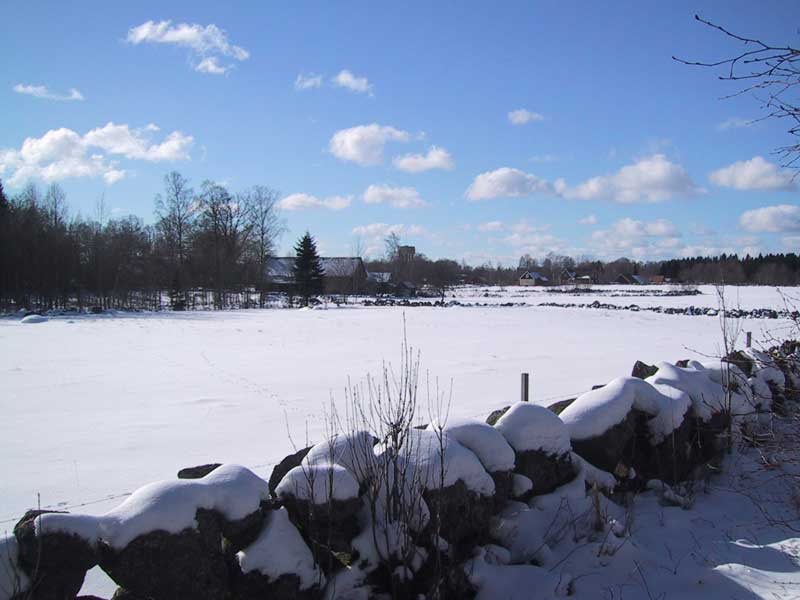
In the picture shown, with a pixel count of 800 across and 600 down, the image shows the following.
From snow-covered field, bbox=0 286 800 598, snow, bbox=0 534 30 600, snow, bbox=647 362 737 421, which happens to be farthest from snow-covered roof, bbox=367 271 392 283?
snow, bbox=0 534 30 600

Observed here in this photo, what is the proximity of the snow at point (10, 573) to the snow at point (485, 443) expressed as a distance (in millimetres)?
2619

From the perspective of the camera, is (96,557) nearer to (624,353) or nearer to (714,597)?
(714,597)

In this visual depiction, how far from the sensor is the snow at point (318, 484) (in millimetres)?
3375

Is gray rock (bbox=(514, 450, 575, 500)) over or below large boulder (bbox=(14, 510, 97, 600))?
below

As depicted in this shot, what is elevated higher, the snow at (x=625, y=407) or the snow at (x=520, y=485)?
the snow at (x=625, y=407)

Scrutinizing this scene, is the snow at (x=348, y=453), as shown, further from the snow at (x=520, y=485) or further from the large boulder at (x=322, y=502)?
the snow at (x=520, y=485)

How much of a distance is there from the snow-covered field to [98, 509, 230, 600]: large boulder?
1164 millimetres

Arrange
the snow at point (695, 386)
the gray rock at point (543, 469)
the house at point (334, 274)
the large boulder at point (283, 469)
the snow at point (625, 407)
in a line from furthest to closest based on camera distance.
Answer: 1. the house at point (334, 274)
2. the snow at point (695, 386)
3. the snow at point (625, 407)
4. the gray rock at point (543, 469)
5. the large boulder at point (283, 469)

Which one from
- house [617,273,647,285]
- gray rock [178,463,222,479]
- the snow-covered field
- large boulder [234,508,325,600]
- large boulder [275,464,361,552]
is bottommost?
the snow-covered field

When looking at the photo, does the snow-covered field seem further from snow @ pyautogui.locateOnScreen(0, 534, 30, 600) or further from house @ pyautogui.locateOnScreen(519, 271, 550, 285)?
house @ pyautogui.locateOnScreen(519, 271, 550, 285)

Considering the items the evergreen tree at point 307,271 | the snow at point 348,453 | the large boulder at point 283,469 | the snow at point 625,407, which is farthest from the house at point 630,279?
the large boulder at point 283,469

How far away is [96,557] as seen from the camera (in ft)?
9.04

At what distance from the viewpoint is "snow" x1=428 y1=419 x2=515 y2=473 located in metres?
4.21

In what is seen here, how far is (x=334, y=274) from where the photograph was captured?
70000 mm
